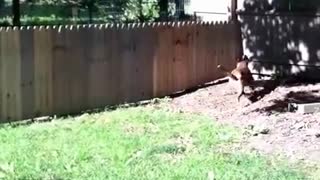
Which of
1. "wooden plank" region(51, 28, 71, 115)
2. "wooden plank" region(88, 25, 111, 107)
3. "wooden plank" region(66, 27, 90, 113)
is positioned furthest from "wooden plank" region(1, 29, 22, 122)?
"wooden plank" region(88, 25, 111, 107)

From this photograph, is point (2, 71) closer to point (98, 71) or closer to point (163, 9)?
point (98, 71)

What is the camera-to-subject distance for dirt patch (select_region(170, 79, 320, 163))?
23.0ft

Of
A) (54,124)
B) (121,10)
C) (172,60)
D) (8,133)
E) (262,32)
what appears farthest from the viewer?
(121,10)

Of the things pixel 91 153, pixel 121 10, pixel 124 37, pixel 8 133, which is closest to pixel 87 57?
pixel 124 37

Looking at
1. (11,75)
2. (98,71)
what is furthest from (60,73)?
(11,75)

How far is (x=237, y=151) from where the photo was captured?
271 inches

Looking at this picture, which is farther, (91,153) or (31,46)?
(31,46)

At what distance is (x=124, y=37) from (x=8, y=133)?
2762 millimetres

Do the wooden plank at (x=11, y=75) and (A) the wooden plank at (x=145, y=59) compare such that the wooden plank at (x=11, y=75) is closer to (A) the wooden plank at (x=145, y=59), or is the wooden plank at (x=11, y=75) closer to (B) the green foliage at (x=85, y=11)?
(A) the wooden plank at (x=145, y=59)

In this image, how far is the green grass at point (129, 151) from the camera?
6012 millimetres

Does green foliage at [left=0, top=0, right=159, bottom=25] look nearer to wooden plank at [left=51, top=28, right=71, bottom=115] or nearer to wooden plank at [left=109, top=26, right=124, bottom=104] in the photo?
wooden plank at [left=109, top=26, right=124, bottom=104]

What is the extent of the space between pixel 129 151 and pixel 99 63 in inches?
123

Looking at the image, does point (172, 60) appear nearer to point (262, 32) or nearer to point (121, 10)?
point (262, 32)

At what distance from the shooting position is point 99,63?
974 cm
